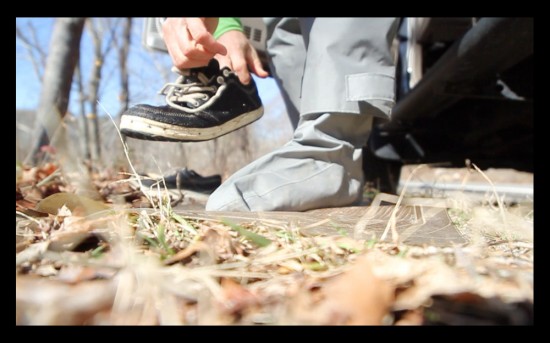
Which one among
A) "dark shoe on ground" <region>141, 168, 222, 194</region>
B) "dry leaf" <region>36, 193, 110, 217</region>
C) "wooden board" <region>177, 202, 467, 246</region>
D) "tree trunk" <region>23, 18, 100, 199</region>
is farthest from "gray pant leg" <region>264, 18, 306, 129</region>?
"tree trunk" <region>23, 18, 100, 199</region>

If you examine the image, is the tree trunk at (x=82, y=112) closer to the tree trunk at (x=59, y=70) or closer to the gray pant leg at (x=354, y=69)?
the tree trunk at (x=59, y=70)

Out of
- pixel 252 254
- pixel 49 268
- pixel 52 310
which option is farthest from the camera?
pixel 252 254

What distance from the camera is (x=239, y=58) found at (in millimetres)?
1605

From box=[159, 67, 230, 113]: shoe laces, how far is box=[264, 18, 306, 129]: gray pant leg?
0.41 m

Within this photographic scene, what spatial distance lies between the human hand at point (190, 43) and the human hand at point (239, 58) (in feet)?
0.41

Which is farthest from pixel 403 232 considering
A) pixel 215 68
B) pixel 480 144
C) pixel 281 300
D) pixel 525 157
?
pixel 525 157

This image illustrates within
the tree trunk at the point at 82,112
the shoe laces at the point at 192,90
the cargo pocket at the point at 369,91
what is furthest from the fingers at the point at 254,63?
A: the tree trunk at the point at 82,112

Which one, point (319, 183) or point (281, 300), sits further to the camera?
point (319, 183)

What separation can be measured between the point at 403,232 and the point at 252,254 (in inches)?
14.4

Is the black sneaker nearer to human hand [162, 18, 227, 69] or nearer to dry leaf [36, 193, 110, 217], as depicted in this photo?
human hand [162, 18, 227, 69]

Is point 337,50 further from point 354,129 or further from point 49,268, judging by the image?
point 49,268

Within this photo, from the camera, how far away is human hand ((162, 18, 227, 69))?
4.46 ft
